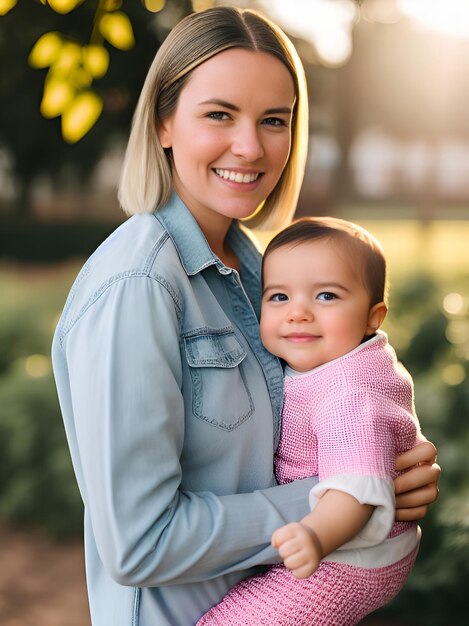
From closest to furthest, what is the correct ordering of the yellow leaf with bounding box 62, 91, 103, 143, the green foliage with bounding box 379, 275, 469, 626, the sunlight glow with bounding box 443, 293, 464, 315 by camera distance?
the yellow leaf with bounding box 62, 91, 103, 143
the green foliage with bounding box 379, 275, 469, 626
the sunlight glow with bounding box 443, 293, 464, 315

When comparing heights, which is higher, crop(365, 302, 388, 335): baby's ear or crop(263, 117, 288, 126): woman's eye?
crop(263, 117, 288, 126): woman's eye

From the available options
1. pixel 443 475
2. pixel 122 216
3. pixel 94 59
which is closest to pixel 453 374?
pixel 443 475

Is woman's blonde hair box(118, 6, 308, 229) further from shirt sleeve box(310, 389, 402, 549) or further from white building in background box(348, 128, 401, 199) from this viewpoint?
white building in background box(348, 128, 401, 199)

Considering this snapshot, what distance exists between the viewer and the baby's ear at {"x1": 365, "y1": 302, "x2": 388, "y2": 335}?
6.75 ft

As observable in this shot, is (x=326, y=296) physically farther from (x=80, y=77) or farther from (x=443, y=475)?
(x=443, y=475)

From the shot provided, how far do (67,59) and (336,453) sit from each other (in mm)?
1548

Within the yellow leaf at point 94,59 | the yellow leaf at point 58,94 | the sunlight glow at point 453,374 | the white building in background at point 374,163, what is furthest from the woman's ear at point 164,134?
the white building in background at point 374,163

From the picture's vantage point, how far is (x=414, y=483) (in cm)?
192

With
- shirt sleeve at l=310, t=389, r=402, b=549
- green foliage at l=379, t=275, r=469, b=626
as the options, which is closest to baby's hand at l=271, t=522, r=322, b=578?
shirt sleeve at l=310, t=389, r=402, b=549

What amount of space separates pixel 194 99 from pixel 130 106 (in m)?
4.19

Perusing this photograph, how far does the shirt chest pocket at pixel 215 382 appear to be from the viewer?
1.76m

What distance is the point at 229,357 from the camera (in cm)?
185

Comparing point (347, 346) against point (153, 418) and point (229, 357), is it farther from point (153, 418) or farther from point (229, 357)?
point (153, 418)

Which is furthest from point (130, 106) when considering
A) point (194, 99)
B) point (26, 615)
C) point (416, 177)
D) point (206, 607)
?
point (416, 177)
